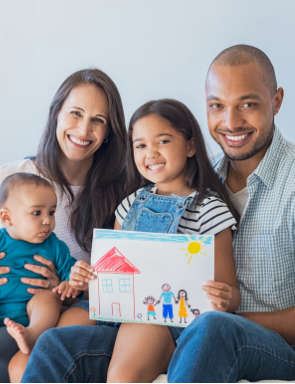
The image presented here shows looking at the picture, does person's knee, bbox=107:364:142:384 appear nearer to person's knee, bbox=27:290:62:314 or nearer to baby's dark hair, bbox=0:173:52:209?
person's knee, bbox=27:290:62:314

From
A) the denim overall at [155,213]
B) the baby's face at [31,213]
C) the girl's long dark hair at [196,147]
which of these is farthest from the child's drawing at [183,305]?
the baby's face at [31,213]

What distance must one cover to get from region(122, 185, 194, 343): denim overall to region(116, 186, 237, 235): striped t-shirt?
4cm

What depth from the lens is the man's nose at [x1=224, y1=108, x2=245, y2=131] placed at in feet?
5.85

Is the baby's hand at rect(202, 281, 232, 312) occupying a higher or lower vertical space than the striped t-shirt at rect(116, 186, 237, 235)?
lower

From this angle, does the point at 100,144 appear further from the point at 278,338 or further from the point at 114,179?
the point at 278,338

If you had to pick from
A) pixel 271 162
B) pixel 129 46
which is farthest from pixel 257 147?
pixel 129 46

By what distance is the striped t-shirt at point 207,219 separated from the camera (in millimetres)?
1631

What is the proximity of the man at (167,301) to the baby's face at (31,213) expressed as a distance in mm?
573

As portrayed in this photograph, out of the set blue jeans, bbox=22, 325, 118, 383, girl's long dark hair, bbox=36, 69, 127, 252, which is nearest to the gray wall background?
girl's long dark hair, bbox=36, 69, 127, 252

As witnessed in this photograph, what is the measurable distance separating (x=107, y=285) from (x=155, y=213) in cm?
33

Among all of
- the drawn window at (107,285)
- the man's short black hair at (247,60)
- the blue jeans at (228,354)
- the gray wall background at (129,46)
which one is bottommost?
the blue jeans at (228,354)

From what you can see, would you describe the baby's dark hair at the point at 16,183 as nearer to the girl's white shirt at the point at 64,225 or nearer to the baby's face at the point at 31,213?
the baby's face at the point at 31,213

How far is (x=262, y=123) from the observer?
5.90ft

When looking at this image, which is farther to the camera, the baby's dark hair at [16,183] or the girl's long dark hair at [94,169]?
the girl's long dark hair at [94,169]
